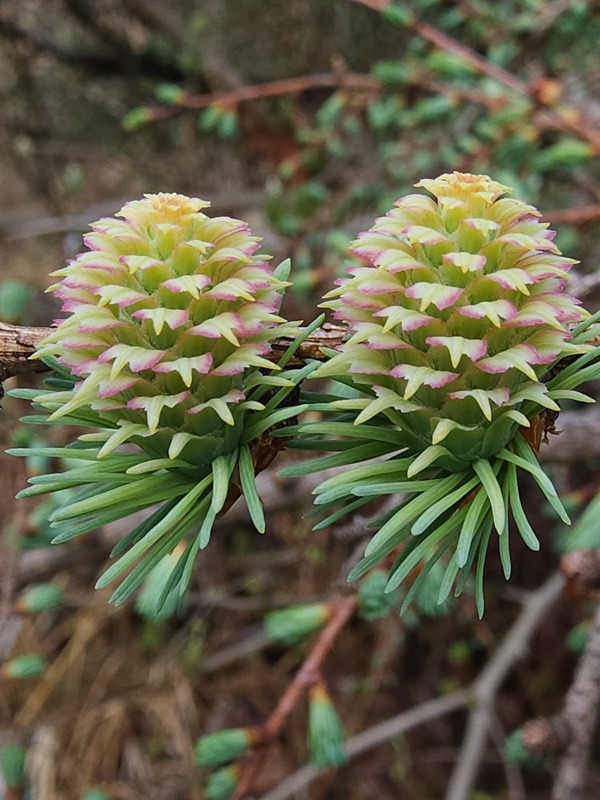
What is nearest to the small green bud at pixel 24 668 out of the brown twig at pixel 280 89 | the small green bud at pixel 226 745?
the small green bud at pixel 226 745

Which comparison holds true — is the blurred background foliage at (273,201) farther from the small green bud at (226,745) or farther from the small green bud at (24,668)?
the small green bud at (226,745)

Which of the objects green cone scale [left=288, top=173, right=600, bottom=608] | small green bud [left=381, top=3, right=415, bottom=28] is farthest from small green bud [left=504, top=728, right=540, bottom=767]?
small green bud [left=381, top=3, right=415, bottom=28]

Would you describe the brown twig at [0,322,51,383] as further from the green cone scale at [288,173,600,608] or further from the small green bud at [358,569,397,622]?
the small green bud at [358,569,397,622]

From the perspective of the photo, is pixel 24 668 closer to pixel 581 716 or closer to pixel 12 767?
pixel 12 767

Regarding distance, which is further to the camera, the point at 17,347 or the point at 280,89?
the point at 280,89

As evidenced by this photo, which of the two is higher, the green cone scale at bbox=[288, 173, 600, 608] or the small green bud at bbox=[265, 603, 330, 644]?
the green cone scale at bbox=[288, 173, 600, 608]

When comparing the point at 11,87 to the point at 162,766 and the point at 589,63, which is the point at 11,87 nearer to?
the point at 589,63

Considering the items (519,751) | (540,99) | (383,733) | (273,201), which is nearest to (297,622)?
(519,751)
